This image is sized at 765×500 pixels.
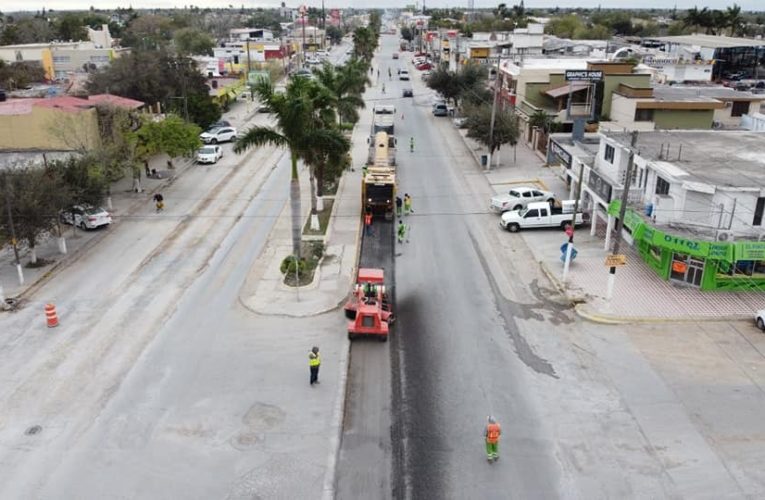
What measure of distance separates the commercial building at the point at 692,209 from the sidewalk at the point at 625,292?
0.57 m

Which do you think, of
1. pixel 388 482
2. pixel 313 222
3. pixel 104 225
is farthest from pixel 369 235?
pixel 388 482

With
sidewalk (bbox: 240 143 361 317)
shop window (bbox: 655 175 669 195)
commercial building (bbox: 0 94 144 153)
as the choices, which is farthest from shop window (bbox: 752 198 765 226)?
commercial building (bbox: 0 94 144 153)

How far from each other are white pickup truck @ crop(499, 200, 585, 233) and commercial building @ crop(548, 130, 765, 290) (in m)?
1.38

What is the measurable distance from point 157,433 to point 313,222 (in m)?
17.8

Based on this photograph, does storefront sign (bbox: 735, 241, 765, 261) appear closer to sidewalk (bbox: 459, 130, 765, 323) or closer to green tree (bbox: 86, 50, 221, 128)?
sidewalk (bbox: 459, 130, 765, 323)

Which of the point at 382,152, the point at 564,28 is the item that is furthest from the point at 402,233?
the point at 564,28

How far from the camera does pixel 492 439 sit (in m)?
16.4

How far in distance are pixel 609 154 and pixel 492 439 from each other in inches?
870

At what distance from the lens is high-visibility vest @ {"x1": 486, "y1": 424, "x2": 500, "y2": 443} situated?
53.3 ft

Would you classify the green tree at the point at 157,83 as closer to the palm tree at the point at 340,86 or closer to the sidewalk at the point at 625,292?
the palm tree at the point at 340,86

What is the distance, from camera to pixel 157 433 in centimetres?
1773

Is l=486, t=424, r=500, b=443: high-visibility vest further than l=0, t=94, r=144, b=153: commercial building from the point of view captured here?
No

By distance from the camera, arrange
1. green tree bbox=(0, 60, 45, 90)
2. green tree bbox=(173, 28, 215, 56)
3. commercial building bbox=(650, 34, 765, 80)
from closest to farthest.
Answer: green tree bbox=(0, 60, 45, 90) → commercial building bbox=(650, 34, 765, 80) → green tree bbox=(173, 28, 215, 56)

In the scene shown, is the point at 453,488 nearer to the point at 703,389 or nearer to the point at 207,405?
the point at 207,405
